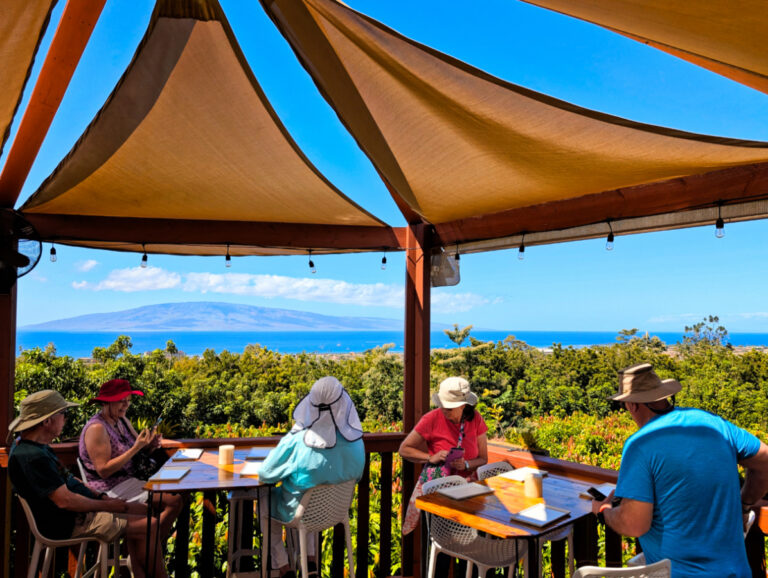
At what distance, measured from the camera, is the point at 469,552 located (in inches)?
105

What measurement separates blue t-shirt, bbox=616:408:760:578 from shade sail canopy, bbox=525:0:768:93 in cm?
117

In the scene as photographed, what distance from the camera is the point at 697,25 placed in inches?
55.2

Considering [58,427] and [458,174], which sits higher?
[458,174]

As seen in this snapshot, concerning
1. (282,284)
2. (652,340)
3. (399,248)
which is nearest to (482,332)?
(282,284)

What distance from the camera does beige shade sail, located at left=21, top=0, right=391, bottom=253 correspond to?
6.86 ft

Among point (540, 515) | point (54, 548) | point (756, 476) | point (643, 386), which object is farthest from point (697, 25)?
point (54, 548)

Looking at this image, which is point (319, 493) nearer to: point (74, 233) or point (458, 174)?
point (458, 174)

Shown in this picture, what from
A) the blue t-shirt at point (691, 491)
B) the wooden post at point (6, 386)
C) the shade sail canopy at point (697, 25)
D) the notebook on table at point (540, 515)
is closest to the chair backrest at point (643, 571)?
the blue t-shirt at point (691, 491)

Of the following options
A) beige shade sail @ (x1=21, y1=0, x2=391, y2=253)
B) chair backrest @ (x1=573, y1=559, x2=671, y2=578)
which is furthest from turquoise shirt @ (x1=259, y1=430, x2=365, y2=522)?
beige shade sail @ (x1=21, y1=0, x2=391, y2=253)

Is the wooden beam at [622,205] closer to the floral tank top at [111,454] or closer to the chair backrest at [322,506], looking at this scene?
the chair backrest at [322,506]

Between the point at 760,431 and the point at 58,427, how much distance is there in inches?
302

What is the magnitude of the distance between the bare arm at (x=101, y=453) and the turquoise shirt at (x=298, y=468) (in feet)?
3.02

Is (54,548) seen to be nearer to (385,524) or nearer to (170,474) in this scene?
(170,474)

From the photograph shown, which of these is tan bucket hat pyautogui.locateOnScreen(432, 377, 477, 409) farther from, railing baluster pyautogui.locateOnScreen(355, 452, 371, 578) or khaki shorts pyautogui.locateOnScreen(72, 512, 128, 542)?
khaki shorts pyautogui.locateOnScreen(72, 512, 128, 542)
